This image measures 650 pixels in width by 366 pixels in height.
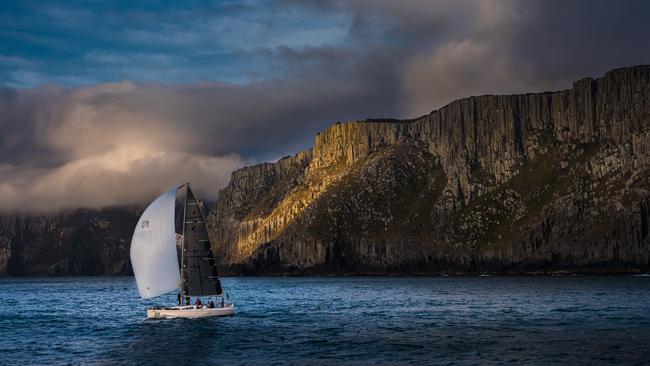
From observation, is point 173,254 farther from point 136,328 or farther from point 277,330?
point 277,330

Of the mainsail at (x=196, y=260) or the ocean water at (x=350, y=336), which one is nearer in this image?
the ocean water at (x=350, y=336)

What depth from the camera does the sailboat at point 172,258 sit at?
83750 mm

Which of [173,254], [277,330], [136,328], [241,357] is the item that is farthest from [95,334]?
[241,357]

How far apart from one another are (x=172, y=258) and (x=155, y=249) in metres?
2.22

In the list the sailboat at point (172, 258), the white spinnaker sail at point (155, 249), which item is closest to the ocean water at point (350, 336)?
the sailboat at point (172, 258)

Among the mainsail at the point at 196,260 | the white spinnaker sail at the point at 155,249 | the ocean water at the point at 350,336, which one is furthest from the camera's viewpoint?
the mainsail at the point at 196,260

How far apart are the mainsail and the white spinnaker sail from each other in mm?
3079

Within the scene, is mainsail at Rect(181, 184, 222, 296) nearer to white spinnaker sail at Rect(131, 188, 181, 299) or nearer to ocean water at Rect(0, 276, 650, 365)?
white spinnaker sail at Rect(131, 188, 181, 299)

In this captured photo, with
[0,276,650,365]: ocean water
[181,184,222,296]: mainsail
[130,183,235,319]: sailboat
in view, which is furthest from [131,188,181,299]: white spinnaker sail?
[0,276,650,365]: ocean water

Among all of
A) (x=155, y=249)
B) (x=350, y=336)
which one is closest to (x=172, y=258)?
(x=155, y=249)

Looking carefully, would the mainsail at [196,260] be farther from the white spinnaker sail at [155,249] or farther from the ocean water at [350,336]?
the ocean water at [350,336]

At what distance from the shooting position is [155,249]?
277 feet

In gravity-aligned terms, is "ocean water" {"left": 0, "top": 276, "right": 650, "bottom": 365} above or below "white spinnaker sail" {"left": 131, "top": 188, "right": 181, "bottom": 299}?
below

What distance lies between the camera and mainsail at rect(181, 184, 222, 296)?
290 ft
